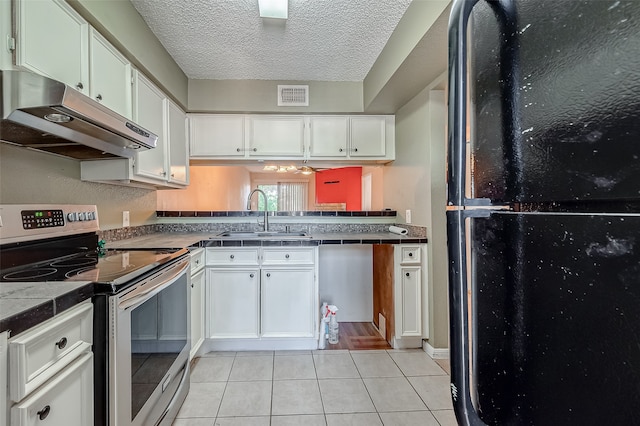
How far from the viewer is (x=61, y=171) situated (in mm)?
1655

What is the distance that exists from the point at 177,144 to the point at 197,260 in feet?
3.54

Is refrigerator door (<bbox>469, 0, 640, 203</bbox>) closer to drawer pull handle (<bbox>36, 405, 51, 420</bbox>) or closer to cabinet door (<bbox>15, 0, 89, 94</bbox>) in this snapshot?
drawer pull handle (<bbox>36, 405, 51, 420</bbox>)

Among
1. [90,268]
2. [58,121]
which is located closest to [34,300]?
[90,268]

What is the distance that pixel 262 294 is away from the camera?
7.57 ft

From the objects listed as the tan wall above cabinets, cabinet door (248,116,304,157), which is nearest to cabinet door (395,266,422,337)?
the tan wall above cabinets

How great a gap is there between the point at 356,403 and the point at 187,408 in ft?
3.24

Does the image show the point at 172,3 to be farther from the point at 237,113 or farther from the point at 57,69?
the point at 237,113

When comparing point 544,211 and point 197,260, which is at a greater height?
point 544,211

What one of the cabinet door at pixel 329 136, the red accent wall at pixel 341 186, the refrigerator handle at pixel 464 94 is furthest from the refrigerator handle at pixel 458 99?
the red accent wall at pixel 341 186

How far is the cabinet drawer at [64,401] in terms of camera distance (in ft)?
2.42

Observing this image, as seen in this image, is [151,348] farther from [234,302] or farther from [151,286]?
[234,302]

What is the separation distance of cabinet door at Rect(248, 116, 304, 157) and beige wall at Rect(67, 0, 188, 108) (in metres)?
0.71

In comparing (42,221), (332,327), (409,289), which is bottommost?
(332,327)

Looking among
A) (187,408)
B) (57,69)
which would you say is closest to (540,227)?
(57,69)
